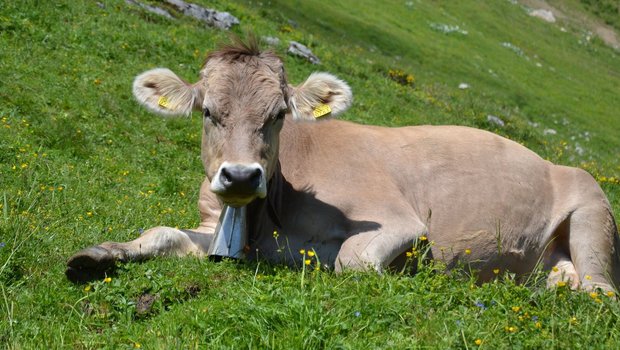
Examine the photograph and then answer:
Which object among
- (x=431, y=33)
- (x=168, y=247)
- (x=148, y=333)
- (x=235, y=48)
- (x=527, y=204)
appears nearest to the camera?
(x=148, y=333)

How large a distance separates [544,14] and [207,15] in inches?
1814

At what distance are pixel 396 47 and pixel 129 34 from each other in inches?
749

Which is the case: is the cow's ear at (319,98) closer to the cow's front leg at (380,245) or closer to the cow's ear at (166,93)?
the cow's ear at (166,93)

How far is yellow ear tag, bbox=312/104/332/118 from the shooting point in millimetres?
8086

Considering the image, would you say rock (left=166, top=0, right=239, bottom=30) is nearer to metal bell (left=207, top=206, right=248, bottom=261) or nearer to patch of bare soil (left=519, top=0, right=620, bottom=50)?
metal bell (left=207, top=206, right=248, bottom=261)

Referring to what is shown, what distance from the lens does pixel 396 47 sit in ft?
114

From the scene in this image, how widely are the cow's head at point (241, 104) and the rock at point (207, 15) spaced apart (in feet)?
50.2

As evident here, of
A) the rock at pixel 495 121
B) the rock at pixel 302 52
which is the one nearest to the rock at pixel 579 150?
the rock at pixel 495 121

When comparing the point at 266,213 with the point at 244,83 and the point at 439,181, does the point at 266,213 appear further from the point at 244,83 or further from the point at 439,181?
the point at 439,181

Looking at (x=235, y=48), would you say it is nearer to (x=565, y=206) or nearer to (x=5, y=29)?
(x=565, y=206)

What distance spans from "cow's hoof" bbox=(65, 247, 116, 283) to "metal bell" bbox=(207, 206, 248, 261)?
1.03 meters

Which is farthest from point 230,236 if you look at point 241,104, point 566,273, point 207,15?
point 207,15

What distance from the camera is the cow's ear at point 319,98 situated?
805 centimetres

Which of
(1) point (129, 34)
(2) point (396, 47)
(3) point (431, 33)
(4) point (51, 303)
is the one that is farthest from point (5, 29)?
(3) point (431, 33)
